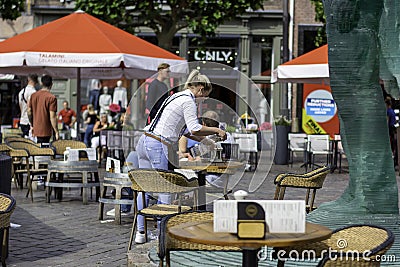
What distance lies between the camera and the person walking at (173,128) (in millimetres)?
7777

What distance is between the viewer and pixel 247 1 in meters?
20.1

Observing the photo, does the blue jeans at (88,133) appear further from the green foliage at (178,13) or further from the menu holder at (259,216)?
the menu holder at (259,216)

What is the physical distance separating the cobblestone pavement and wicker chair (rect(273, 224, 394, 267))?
2.30m

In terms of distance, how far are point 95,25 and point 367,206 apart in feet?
25.8

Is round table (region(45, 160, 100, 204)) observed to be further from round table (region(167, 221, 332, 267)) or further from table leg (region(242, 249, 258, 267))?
table leg (region(242, 249, 258, 267))

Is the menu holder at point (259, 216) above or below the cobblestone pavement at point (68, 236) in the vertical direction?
above

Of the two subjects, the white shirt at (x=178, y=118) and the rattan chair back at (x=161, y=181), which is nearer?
the rattan chair back at (x=161, y=181)

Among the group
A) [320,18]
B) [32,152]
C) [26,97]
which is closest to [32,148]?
[32,152]

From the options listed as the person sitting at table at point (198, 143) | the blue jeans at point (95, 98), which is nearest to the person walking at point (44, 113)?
the person sitting at table at point (198, 143)

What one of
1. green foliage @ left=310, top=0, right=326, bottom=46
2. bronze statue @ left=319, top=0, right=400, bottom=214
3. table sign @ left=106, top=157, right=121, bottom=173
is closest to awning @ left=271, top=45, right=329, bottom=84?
green foliage @ left=310, top=0, right=326, bottom=46

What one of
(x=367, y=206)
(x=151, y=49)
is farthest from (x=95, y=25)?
(x=367, y=206)

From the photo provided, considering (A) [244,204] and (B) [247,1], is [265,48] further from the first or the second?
(A) [244,204]

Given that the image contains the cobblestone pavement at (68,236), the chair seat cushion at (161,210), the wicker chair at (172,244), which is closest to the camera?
the wicker chair at (172,244)

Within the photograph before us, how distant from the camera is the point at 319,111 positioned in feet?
85.8
